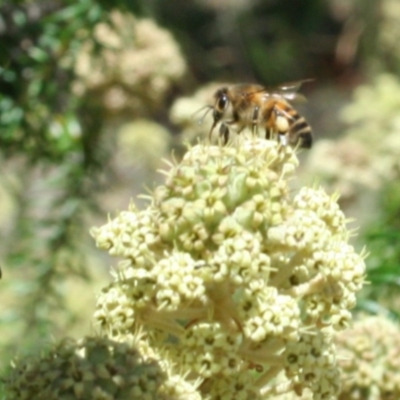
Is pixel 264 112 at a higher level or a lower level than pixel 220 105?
lower

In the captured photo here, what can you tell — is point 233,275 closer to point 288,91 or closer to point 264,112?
point 264,112

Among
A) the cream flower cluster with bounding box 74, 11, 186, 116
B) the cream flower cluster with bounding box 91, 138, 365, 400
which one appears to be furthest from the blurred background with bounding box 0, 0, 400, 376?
the cream flower cluster with bounding box 91, 138, 365, 400

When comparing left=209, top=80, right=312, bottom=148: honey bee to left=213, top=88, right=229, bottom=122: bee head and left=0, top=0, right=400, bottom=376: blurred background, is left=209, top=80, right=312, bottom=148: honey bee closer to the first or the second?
left=213, top=88, right=229, bottom=122: bee head

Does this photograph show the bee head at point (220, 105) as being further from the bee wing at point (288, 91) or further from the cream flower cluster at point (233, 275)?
the cream flower cluster at point (233, 275)

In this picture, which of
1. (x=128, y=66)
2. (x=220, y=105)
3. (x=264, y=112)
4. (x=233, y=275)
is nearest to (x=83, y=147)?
(x=128, y=66)

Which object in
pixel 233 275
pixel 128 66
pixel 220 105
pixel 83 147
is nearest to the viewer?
pixel 233 275

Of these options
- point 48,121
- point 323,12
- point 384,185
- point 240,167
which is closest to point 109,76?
point 48,121
